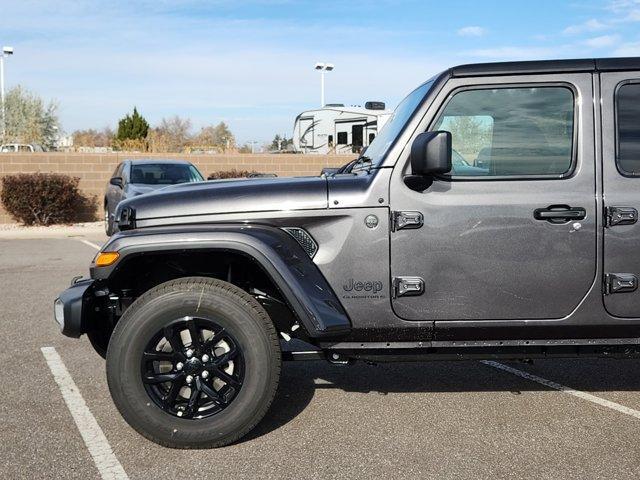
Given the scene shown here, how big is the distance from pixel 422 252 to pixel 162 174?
10.5 meters

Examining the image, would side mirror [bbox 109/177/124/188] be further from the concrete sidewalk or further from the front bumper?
the front bumper

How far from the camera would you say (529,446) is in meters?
3.59

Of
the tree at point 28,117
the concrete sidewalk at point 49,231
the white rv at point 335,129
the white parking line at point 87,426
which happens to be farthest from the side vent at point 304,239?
the tree at point 28,117

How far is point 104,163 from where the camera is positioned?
1733cm

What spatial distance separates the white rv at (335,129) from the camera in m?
20.4

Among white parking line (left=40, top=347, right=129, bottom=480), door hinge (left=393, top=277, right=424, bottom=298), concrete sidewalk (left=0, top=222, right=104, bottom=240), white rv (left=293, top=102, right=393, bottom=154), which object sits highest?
white rv (left=293, top=102, right=393, bottom=154)

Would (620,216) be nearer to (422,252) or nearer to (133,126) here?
(422,252)

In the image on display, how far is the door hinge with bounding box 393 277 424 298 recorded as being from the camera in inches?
140

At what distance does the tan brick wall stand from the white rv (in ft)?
4.00

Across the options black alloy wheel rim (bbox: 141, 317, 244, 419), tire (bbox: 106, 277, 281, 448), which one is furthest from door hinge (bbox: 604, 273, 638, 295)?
black alloy wheel rim (bbox: 141, 317, 244, 419)

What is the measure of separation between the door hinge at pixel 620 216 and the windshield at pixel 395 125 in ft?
3.86

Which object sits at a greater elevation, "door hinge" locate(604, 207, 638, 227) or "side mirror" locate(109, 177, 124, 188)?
"side mirror" locate(109, 177, 124, 188)

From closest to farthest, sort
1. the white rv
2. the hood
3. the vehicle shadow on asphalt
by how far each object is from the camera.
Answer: the hood, the vehicle shadow on asphalt, the white rv

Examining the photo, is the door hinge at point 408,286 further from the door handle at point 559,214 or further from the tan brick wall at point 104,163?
the tan brick wall at point 104,163
